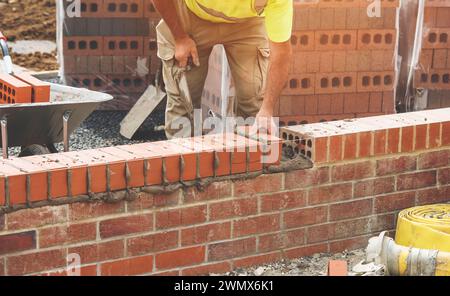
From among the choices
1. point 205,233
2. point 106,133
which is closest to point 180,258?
point 205,233

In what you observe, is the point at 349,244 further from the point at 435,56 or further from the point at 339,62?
the point at 435,56

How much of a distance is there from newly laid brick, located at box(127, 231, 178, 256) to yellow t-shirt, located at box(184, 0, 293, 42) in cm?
128

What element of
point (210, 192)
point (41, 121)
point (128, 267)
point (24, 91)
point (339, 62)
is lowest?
point (128, 267)

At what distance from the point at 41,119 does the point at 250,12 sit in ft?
4.63

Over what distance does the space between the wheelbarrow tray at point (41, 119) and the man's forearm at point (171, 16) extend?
27.3 inches

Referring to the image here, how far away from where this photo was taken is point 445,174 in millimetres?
5082

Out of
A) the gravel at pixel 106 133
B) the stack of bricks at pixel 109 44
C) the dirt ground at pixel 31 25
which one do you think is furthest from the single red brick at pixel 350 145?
the dirt ground at pixel 31 25

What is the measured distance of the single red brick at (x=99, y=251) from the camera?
401 cm

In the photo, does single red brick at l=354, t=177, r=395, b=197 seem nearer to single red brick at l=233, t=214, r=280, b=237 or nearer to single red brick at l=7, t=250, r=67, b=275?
single red brick at l=233, t=214, r=280, b=237

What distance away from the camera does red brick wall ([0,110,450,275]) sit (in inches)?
155

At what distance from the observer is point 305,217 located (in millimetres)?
4629

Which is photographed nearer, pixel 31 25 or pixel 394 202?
pixel 394 202
